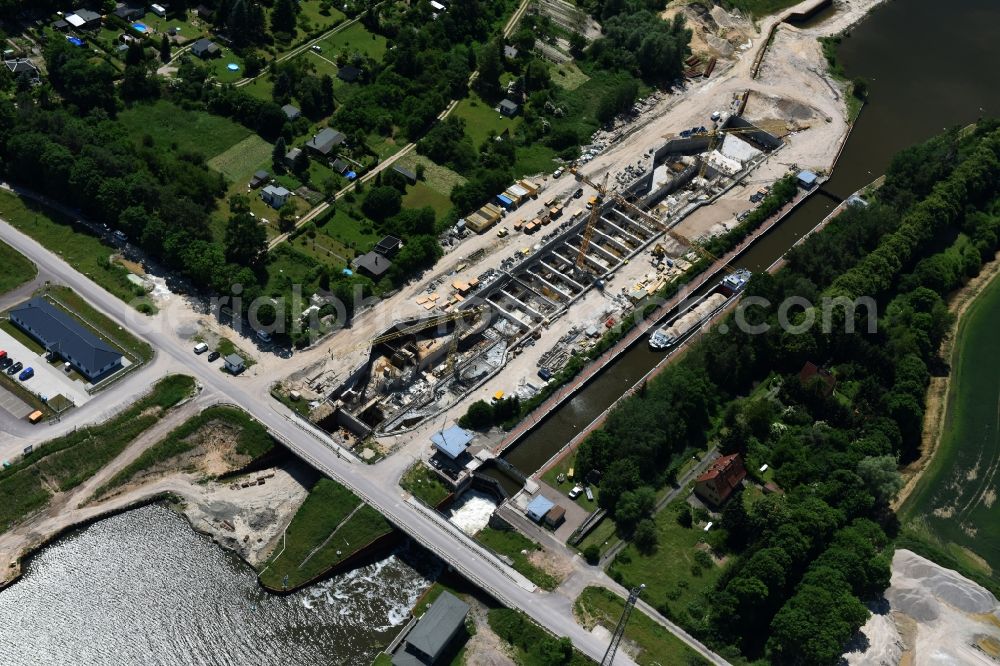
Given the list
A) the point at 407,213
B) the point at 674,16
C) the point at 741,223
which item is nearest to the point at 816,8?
the point at 674,16

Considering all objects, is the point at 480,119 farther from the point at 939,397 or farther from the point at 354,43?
the point at 939,397

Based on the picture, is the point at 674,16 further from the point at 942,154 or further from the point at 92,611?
the point at 92,611

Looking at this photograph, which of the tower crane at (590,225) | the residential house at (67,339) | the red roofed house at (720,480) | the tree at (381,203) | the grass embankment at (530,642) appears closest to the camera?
the grass embankment at (530,642)

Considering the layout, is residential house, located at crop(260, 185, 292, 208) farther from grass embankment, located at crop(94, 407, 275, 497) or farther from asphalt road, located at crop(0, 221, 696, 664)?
grass embankment, located at crop(94, 407, 275, 497)

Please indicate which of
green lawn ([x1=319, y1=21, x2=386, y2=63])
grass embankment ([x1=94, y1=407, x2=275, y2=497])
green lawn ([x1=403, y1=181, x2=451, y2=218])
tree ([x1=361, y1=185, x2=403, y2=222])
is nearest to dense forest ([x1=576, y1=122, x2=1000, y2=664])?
grass embankment ([x1=94, y1=407, x2=275, y2=497])

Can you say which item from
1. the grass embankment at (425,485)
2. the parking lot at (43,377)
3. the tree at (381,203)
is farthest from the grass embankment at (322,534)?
the tree at (381,203)

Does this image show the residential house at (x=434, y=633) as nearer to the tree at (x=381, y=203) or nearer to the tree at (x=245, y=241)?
the tree at (x=245, y=241)
